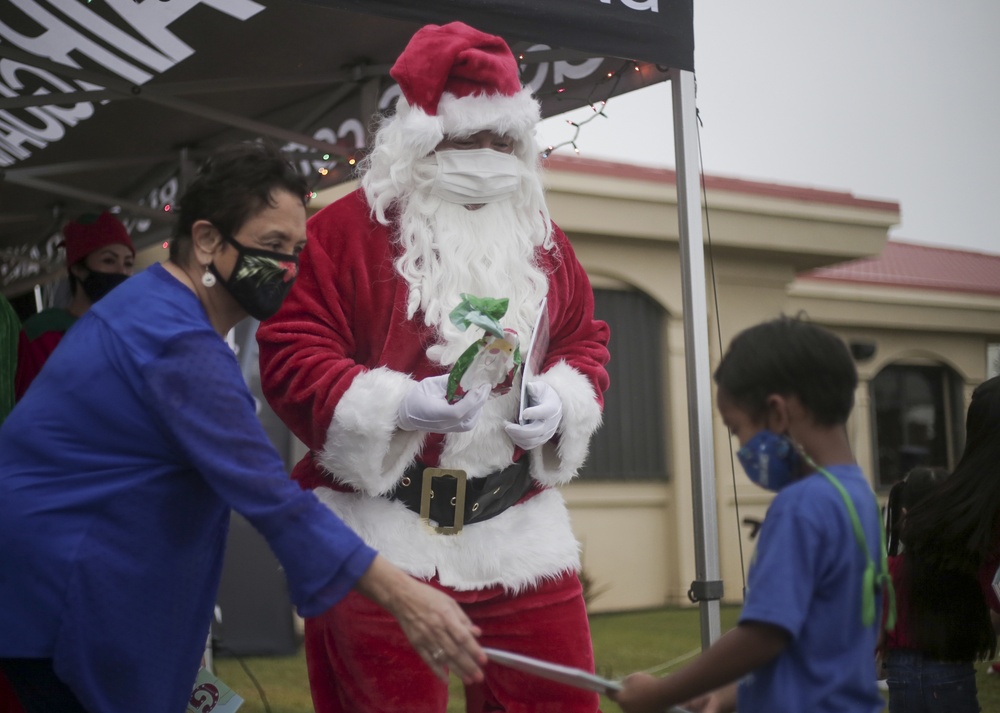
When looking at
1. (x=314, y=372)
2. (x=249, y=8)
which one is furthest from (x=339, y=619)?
(x=249, y=8)

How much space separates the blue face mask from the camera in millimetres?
1965

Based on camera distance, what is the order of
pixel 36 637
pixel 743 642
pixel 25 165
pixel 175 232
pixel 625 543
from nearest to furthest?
pixel 743 642, pixel 36 637, pixel 175 232, pixel 25 165, pixel 625 543

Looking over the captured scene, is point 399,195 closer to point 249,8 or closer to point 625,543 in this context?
point 249,8

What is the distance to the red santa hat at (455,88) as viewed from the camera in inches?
118

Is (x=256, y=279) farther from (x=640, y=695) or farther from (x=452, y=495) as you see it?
(x=640, y=695)

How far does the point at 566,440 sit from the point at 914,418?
14.4 meters

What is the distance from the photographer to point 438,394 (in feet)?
9.03

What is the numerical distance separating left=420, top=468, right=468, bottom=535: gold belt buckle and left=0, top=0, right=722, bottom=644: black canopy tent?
0.95m

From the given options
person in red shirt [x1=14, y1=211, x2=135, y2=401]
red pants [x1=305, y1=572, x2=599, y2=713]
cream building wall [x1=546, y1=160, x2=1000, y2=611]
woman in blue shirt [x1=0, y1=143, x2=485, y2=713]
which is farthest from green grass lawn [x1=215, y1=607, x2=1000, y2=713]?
woman in blue shirt [x1=0, y1=143, x2=485, y2=713]

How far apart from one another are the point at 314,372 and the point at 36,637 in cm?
97

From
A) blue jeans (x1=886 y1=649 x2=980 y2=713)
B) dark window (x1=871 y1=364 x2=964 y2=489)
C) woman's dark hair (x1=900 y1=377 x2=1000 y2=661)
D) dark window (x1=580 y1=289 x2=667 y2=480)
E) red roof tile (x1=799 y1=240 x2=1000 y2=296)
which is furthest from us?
dark window (x1=871 y1=364 x2=964 y2=489)

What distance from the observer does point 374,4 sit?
9.86 feet

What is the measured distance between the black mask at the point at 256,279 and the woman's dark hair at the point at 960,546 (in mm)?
1981

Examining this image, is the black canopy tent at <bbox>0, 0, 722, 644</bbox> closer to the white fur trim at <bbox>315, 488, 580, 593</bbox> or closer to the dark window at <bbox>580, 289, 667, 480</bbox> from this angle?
the white fur trim at <bbox>315, 488, 580, 593</bbox>
